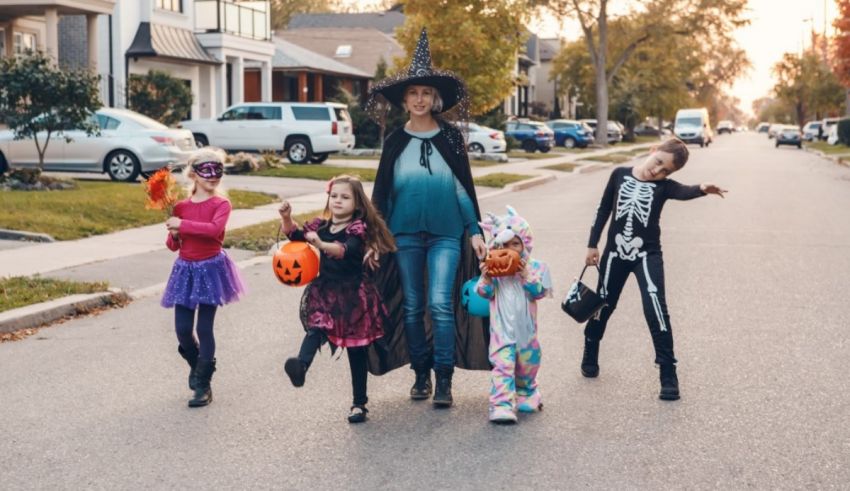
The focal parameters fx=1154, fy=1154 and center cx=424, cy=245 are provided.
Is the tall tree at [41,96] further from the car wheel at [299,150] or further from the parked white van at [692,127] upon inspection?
the parked white van at [692,127]

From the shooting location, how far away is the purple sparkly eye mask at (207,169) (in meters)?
5.92

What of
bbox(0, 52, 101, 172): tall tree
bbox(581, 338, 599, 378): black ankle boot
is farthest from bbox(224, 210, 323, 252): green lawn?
bbox(581, 338, 599, 378): black ankle boot

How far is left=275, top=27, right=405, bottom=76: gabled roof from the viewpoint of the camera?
2343 inches

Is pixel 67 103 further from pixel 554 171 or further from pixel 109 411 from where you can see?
pixel 554 171

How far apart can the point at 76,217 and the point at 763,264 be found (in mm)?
8640

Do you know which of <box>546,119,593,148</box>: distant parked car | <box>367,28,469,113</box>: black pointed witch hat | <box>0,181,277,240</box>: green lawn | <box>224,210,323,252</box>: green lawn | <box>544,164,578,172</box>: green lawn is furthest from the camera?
<box>546,119,593,148</box>: distant parked car

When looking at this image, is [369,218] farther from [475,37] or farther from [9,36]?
[475,37]

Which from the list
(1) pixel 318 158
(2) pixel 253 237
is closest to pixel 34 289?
(2) pixel 253 237

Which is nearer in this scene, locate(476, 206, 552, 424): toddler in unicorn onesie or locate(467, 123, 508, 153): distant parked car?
locate(476, 206, 552, 424): toddler in unicorn onesie

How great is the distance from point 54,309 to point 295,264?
413 centimetres

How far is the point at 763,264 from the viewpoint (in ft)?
39.2

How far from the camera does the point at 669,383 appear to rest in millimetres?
6191

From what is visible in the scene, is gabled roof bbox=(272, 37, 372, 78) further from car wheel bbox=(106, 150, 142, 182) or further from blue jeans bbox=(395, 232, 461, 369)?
blue jeans bbox=(395, 232, 461, 369)

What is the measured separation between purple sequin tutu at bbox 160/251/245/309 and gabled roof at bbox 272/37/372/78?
134ft
